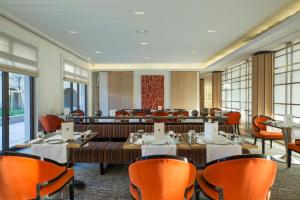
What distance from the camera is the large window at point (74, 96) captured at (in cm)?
964

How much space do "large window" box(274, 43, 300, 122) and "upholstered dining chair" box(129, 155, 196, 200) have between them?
18.4 feet

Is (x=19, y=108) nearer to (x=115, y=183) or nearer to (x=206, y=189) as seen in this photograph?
(x=115, y=183)

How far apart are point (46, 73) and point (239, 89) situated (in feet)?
26.1

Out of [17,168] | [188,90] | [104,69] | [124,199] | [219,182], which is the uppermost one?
[104,69]

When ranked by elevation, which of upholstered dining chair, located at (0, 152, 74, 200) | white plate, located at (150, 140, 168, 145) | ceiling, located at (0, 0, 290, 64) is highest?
ceiling, located at (0, 0, 290, 64)

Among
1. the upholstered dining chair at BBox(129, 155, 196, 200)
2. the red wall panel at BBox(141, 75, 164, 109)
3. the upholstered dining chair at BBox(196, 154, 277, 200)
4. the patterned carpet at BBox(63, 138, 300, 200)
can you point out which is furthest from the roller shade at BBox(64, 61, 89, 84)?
the upholstered dining chair at BBox(196, 154, 277, 200)

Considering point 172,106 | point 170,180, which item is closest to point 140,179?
point 170,180

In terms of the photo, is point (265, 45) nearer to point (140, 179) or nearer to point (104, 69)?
point (140, 179)

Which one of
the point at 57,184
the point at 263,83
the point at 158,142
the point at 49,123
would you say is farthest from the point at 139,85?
the point at 57,184

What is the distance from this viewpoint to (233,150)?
317cm

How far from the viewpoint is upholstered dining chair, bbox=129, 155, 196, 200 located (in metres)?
2.03

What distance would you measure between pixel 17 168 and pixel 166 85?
10832mm

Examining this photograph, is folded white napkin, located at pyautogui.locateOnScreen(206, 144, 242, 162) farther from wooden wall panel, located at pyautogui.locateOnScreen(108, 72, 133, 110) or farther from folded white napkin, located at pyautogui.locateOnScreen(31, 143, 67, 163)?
wooden wall panel, located at pyautogui.locateOnScreen(108, 72, 133, 110)

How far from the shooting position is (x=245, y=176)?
213cm
